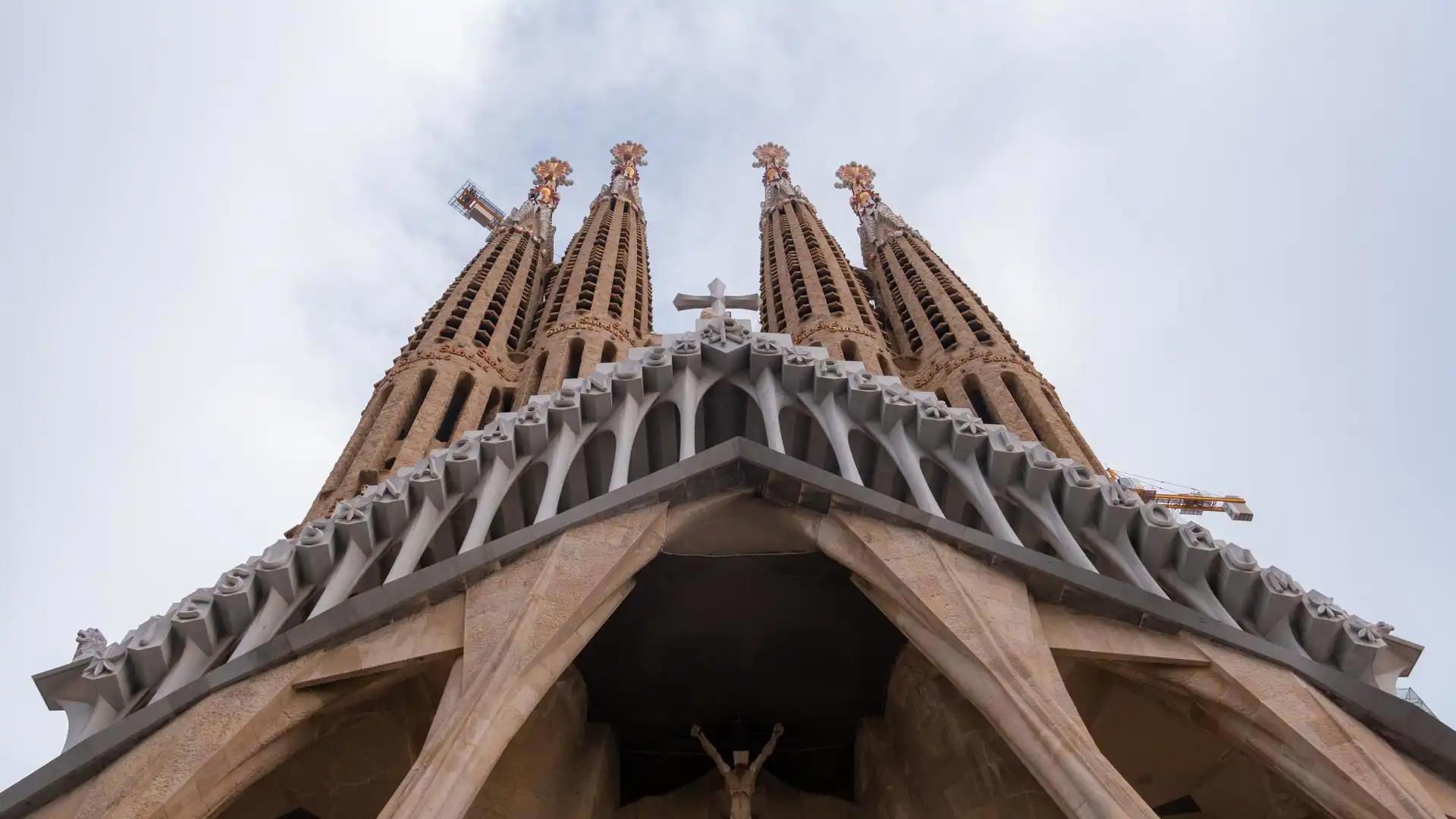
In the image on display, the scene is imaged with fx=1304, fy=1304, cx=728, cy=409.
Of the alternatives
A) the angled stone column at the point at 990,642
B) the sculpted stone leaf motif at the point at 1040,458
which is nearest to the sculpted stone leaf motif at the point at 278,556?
the angled stone column at the point at 990,642

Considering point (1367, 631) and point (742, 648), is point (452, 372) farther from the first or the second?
point (1367, 631)

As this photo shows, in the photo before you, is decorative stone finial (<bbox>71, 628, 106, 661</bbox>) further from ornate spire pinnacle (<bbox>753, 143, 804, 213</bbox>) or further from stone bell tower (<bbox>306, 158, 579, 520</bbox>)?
ornate spire pinnacle (<bbox>753, 143, 804, 213</bbox>)

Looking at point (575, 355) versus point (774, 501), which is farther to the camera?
point (575, 355)

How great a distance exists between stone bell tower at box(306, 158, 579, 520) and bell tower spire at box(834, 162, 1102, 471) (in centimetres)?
829

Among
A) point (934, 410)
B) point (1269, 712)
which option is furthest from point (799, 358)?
point (1269, 712)

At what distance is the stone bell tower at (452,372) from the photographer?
20344mm

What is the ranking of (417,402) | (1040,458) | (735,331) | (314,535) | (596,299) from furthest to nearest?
(596,299) → (417,402) → (735,331) → (1040,458) → (314,535)

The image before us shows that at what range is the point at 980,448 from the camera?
11609 millimetres

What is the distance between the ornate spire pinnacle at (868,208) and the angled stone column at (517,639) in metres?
25.7

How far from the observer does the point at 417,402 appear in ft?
75.7

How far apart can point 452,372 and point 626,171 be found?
732 inches

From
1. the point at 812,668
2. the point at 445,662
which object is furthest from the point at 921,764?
the point at 445,662

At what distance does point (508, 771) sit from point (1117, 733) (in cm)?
503

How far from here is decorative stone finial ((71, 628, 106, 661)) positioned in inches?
380
